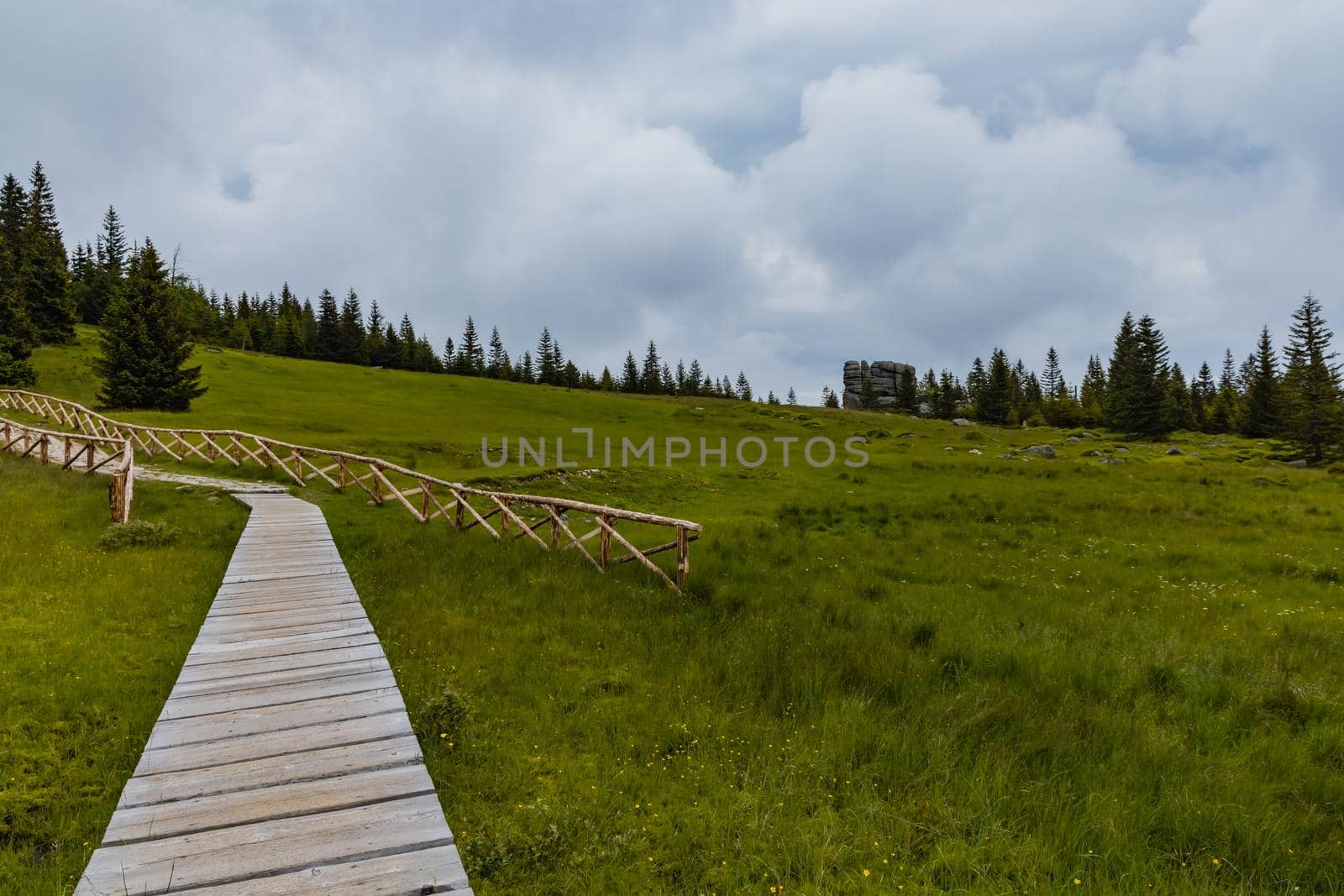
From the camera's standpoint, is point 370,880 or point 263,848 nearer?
point 370,880

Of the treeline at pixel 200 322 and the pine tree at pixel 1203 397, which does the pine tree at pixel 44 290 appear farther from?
the pine tree at pixel 1203 397

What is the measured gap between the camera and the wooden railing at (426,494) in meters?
11.2

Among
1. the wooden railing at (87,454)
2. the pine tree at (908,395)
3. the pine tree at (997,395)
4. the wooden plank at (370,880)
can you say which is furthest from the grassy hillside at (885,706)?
the pine tree at (908,395)

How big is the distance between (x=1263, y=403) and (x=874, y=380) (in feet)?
209

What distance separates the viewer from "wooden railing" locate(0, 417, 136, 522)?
12086 mm

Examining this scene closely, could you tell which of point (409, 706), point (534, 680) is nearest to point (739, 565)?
point (534, 680)

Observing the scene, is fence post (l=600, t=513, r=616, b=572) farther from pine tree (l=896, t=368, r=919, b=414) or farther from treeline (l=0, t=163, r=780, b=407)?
pine tree (l=896, t=368, r=919, b=414)

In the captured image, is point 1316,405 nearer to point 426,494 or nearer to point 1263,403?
point 1263,403

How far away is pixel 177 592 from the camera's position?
8.85 meters

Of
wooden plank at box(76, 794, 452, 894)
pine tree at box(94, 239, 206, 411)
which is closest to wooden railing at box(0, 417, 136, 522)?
wooden plank at box(76, 794, 452, 894)

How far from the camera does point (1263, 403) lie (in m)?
63.2

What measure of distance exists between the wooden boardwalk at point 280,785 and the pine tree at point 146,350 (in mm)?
44683

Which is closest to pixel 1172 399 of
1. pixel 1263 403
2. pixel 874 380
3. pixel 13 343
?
pixel 1263 403

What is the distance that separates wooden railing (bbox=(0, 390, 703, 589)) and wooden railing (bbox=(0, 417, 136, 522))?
1.40 meters
